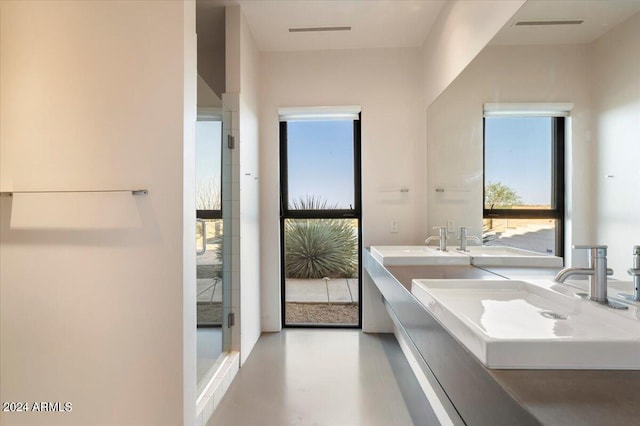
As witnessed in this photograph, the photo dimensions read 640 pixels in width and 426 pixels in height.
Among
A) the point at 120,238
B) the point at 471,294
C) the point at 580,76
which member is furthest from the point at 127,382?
the point at 580,76

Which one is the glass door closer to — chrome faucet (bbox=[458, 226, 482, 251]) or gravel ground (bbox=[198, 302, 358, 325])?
gravel ground (bbox=[198, 302, 358, 325])

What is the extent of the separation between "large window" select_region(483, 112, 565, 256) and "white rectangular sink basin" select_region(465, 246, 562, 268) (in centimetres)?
3

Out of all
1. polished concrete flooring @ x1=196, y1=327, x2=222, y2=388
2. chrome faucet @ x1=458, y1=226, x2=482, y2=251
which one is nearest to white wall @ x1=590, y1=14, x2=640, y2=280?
chrome faucet @ x1=458, y1=226, x2=482, y2=251

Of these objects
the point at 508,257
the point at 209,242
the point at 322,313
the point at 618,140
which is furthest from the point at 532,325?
the point at 322,313

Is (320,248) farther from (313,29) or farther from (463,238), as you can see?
(313,29)

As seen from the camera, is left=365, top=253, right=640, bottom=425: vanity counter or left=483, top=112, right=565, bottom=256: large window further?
left=483, top=112, right=565, bottom=256: large window

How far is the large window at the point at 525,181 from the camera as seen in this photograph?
1.11 m

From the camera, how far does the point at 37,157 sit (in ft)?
4.55

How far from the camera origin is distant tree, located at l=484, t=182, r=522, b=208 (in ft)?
4.53

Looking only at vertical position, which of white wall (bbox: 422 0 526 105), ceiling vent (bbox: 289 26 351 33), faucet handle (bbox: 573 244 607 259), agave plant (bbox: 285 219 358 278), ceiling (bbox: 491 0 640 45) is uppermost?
ceiling vent (bbox: 289 26 351 33)

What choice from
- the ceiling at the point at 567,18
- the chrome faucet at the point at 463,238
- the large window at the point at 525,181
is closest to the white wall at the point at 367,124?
the chrome faucet at the point at 463,238

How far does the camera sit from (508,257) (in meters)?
1.53

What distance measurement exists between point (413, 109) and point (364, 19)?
34.6 inches

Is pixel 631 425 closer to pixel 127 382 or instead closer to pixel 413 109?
pixel 127 382
